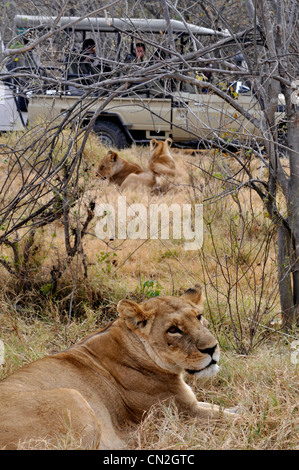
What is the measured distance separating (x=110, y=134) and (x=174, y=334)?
9.48 meters

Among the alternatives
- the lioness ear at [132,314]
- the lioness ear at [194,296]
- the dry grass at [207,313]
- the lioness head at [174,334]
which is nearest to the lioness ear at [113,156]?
the dry grass at [207,313]

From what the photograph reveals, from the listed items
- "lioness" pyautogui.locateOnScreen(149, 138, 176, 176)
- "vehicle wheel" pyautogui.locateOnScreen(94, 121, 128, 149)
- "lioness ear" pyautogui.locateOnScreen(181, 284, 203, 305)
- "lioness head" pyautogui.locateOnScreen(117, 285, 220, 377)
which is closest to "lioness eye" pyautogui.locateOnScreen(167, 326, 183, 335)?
"lioness head" pyautogui.locateOnScreen(117, 285, 220, 377)

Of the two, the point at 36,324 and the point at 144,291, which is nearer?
the point at 36,324

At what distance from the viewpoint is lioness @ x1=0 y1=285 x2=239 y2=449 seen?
3.26 m

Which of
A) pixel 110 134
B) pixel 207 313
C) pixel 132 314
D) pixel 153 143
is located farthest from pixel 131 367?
pixel 110 134

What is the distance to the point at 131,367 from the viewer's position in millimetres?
3549

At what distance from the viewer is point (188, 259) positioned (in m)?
6.45

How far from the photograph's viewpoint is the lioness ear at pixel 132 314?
3520mm

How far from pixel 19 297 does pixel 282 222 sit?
2.36 m

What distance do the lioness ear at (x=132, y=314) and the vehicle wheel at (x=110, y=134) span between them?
29.8 feet

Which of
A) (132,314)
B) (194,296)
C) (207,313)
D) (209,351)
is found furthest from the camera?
(207,313)

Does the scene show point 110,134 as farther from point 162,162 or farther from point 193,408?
point 193,408
